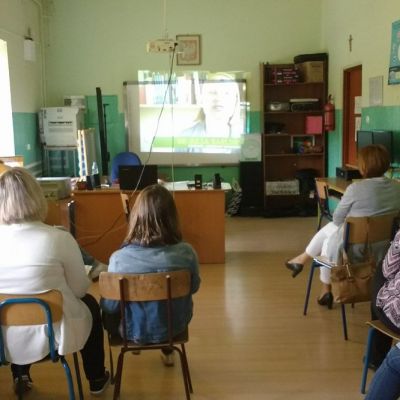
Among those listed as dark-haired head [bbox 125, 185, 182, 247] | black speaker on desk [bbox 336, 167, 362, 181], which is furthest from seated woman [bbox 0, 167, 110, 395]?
black speaker on desk [bbox 336, 167, 362, 181]

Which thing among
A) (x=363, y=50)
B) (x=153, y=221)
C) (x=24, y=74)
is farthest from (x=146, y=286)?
(x=24, y=74)

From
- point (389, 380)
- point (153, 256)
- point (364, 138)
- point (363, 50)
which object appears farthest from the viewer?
point (363, 50)

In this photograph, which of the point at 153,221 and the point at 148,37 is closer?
the point at 153,221

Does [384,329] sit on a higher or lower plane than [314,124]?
lower

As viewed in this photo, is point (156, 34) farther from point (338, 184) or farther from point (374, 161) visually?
point (374, 161)

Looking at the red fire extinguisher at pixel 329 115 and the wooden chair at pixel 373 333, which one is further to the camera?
the red fire extinguisher at pixel 329 115

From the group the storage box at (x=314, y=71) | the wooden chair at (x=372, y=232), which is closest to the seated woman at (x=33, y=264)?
the wooden chair at (x=372, y=232)

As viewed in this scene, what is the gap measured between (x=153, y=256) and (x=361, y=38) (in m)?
4.53

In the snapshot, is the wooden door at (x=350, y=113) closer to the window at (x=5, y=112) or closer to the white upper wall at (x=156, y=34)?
the white upper wall at (x=156, y=34)

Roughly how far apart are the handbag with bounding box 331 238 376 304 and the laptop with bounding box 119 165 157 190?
242cm

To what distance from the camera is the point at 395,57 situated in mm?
4754

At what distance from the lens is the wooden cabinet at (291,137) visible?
24.4 feet

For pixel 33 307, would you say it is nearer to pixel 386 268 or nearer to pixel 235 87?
pixel 386 268

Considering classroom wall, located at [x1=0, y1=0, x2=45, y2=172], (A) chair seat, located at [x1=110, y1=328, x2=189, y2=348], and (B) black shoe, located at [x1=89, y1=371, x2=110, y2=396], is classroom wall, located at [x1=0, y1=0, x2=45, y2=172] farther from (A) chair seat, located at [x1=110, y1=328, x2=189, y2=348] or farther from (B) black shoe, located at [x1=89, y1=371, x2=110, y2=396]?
(A) chair seat, located at [x1=110, y1=328, x2=189, y2=348]
